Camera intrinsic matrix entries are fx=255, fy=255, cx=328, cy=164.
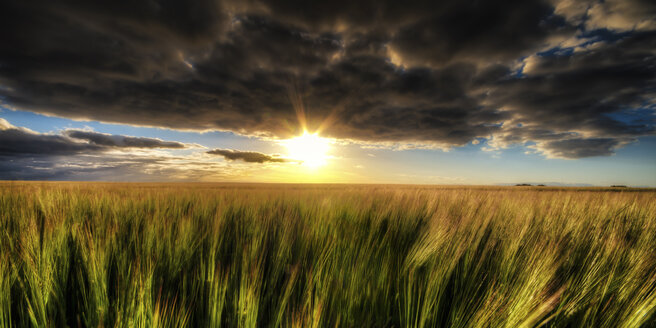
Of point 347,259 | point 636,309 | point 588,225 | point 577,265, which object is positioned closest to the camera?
point 636,309

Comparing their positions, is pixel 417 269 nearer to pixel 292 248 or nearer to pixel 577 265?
pixel 292 248

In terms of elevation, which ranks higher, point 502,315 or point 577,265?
point 502,315

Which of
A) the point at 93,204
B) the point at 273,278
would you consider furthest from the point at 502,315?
the point at 93,204

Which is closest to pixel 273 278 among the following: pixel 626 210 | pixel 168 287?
pixel 168 287

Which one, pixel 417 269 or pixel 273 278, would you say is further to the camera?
pixel 417 269

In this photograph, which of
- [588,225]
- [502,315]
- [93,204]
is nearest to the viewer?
[502,315]

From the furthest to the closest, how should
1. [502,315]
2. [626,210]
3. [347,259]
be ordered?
1. [626,210]
2. [347,259]
3. [502,315]

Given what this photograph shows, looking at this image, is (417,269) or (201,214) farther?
(201,214)

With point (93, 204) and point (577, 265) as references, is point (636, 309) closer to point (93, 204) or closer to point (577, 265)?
point (577, 265)

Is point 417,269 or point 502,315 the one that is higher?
point 502,315

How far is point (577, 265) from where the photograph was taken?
1849mm

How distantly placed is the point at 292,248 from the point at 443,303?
109cm

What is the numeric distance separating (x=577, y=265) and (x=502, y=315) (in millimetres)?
1568

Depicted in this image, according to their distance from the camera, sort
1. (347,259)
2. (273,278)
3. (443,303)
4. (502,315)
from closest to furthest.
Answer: (502,315) < (443,303) < (273,278) < (347,259)
